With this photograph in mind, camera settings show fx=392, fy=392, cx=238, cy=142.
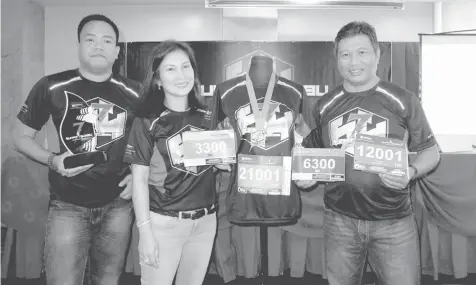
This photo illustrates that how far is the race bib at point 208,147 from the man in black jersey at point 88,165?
37 centimetres

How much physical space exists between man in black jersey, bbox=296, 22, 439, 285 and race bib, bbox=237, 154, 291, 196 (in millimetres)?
114

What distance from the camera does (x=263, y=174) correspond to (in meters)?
1.78

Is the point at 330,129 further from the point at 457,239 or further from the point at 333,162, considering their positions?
the point at 457,239

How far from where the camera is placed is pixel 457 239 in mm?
2762

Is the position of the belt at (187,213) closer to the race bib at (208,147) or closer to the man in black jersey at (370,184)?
the race bib at (208,147)

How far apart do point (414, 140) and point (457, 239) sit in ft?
4.52

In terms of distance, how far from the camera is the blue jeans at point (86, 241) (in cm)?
179

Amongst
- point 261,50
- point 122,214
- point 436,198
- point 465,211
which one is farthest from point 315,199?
point 261,50

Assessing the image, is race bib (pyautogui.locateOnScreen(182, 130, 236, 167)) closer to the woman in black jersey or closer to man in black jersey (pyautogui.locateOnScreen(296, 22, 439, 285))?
the woman in black jersey

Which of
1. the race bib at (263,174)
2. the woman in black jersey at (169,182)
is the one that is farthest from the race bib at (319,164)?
the woman in black jersey at (169,182)

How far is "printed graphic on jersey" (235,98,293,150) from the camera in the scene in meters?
1.83

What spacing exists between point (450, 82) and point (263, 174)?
16.3ft

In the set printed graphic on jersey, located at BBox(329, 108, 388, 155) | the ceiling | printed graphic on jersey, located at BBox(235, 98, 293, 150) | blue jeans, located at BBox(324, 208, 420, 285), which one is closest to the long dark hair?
printed graphic on jersey, located at BBox(235, 98, 293, 150)

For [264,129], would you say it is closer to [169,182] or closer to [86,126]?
[169,182]
